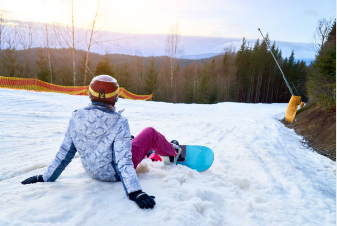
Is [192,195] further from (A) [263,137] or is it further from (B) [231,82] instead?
(B) [231,82]

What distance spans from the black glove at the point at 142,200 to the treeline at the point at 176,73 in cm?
1638

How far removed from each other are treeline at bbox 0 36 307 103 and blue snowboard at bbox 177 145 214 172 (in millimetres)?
15401

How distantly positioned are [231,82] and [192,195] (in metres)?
37.6

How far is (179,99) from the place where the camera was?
103ft

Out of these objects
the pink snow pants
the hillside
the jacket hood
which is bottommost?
the hillside

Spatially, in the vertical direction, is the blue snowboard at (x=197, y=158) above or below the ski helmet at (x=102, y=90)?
below

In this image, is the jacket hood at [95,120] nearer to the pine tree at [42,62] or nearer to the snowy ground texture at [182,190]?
the snowy ground texture at [182,190]

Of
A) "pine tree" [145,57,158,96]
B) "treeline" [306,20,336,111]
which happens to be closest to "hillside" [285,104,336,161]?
"treeline" [306,20,336,111]

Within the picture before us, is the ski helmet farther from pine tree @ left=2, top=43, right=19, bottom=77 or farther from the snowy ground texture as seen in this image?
pine tree @ left=2, top=43, right=19, bottom=77

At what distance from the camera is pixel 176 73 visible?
37.2 m

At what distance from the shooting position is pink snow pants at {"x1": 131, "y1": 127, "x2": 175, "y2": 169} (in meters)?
2.14

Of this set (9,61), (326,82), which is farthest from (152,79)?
(326,82)

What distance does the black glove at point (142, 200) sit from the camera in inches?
63.5

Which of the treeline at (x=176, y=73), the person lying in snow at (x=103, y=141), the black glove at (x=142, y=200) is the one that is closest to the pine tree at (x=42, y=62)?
the treeline at (x=176, y=73)
